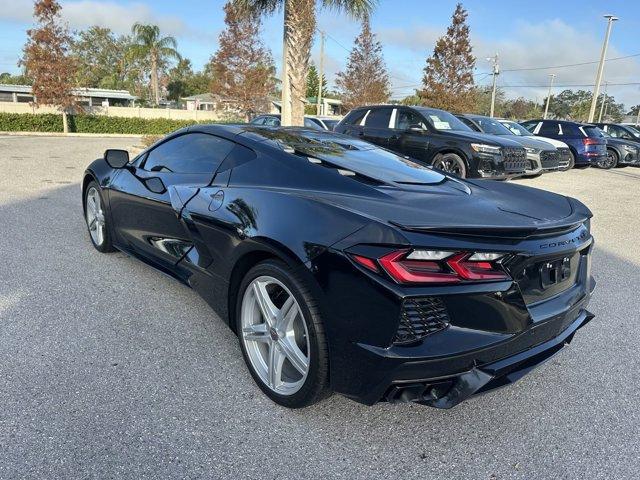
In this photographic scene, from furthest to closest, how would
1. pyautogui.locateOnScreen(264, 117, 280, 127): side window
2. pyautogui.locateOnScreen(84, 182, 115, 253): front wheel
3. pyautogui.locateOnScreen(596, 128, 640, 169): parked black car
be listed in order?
pyautogui.locateOnScreen(596, 128, 640, 169): parked black car < pyautogui.locateOnScreen(264, 117, 280, 127): side window < pyautogui.locateOnScreen(84, 182, 115, 253): front wheel

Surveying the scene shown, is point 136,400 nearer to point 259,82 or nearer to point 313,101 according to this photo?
point 259,82

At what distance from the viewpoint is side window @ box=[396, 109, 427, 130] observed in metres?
10.2

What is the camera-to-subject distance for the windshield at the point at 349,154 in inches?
117

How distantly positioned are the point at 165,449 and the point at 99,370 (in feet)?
2.77

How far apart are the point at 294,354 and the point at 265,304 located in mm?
309

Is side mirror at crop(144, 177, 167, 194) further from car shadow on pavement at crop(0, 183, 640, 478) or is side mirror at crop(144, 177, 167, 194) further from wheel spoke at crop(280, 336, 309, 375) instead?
wheel spoke at crop(280, 336, 309, 375)

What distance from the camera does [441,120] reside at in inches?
403

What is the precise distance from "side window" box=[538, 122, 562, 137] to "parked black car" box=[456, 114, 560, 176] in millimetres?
4389

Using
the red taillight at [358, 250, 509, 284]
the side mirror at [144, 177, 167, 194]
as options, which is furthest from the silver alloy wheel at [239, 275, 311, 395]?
the side mirror at [144, 177, 167, 194]

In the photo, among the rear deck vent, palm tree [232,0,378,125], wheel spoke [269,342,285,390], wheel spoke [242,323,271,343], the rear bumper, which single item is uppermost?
palm tree [232,0,378,125]

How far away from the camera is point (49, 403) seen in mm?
2457

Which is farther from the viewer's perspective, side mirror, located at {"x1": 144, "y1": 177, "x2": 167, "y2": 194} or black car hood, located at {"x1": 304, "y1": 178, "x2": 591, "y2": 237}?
side mirror, located at {"x1": 144, "y1": 177, "x2": 167, "y2": 194}

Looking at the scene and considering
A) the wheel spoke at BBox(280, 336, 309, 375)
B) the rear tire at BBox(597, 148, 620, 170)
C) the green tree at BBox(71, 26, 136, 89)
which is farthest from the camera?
the green tree at BBox(71, 26, 136, 89)

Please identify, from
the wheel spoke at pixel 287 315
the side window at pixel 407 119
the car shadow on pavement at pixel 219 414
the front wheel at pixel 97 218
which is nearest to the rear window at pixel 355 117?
the side window at pixel 407 119
